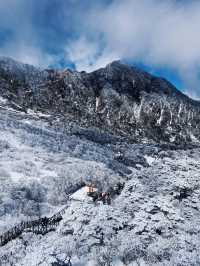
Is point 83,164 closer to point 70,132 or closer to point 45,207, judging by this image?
point 45,207

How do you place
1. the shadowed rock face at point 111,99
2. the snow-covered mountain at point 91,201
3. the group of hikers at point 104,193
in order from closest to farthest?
the snow-covered mountain at point 91,201
the group of hikers at point 104,193
the shadowed rock face at point 111,99

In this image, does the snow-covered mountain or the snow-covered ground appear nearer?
the snow-covered ground

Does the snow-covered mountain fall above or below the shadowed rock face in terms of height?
below

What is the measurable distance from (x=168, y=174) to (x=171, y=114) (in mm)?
107848

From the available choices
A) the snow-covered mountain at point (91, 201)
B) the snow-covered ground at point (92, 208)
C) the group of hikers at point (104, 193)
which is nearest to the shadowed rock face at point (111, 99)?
the snow-covered mountain at point (91, 201)

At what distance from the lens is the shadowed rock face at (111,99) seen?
372 ft

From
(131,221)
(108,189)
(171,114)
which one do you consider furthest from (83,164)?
(171,114)

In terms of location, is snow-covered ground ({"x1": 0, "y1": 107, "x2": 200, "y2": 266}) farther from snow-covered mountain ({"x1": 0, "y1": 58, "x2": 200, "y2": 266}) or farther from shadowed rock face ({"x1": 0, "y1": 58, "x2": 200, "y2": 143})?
shadowed rock face ({"x1": 0, "y1": 58, "x2": 200, "y2": 143})

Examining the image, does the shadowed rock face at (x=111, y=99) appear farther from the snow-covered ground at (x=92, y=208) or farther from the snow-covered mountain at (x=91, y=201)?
the snow-covered ground at (x=92, y=208)

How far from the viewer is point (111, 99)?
14300cm

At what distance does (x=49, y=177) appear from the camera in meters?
39.8

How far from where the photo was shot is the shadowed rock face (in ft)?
372

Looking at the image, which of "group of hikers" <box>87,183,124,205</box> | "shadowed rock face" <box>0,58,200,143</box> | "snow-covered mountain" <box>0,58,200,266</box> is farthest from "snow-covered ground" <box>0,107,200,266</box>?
"shadowed rock face" <box>0,58,200,143</box>

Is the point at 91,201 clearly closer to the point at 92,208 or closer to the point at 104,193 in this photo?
the point at 104,193
